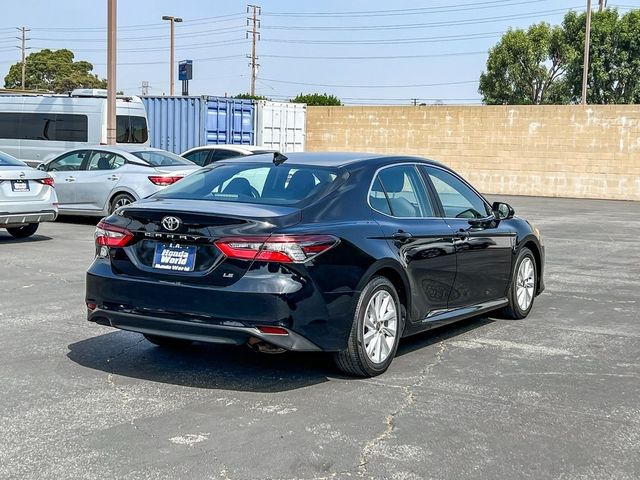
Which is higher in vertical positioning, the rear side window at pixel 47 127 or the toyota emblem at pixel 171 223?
the rear side window at pixel 47 127

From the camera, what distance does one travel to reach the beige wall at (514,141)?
31812mm

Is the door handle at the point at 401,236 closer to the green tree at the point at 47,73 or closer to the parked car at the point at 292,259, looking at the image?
the parked car at the point at 292,259

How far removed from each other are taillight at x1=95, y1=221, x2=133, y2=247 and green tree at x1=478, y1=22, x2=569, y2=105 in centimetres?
5312

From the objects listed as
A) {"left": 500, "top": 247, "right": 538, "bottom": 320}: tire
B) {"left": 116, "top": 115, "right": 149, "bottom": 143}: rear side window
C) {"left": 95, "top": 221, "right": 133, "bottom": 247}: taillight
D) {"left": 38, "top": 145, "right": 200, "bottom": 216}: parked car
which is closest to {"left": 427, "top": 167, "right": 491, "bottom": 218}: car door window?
{"left": 500, "top": 247, "right": 538, "bottom": 320}: tire

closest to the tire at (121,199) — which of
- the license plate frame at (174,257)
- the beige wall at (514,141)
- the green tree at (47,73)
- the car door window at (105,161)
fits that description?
the car door window at (105,161)

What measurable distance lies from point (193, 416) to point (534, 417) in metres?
2.04

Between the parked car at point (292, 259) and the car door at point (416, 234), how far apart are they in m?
0.01

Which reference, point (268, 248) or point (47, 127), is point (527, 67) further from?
point (268, 248)

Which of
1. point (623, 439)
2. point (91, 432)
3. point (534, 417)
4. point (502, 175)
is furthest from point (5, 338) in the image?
point (502, 175)

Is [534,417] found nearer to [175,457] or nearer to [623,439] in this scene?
[623,439]

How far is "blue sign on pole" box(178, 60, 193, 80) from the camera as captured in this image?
1478 inches

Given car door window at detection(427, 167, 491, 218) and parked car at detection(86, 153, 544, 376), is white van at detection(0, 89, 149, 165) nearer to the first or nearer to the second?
car door window at detection(427, 167, 491, 218)

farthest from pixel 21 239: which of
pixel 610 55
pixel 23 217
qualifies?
pixel 610 55

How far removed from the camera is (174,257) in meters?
5.82
